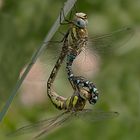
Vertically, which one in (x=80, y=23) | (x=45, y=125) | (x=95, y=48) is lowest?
(x=45, y=125)

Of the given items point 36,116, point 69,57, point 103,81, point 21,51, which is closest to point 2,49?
point 21,51

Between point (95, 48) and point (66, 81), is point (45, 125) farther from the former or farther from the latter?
point (66, 81)

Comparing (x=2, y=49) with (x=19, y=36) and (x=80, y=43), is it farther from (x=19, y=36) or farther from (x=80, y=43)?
(x=80, y=43)

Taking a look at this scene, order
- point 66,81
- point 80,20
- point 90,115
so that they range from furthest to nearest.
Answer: point 66,81, point 90,115, point 80,20

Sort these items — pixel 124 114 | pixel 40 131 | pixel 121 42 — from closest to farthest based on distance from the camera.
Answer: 1. pixel 40 131
2. pixel 121 42
3. pixel 124 114

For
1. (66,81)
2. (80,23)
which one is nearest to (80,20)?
(80,23)

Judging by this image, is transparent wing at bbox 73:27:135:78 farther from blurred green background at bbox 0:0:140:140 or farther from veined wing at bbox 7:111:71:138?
blurred green background at bbox 0:0:140:140

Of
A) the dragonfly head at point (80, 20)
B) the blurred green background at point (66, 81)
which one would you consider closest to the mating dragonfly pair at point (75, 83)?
the dragonfly head at point (80, 20)
